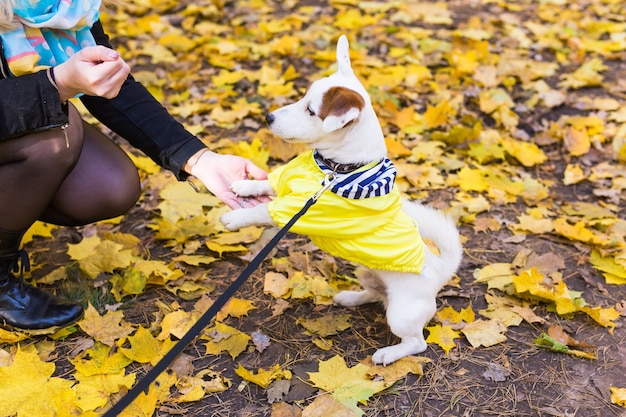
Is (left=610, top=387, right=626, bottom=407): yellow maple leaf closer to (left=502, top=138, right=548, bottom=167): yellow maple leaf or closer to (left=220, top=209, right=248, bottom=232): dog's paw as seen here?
(left=220, top=209, right=248, bottom=232): dog's paw

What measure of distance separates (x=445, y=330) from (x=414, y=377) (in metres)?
0.27

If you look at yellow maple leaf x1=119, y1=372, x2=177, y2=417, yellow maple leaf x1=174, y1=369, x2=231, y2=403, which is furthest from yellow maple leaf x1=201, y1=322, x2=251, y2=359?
yellow maple leaf x1=119, y1=372, x2=177, y2=417

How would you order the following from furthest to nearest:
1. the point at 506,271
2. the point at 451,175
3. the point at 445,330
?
the point at 451,175
the point at 506,271
the point at 445,330

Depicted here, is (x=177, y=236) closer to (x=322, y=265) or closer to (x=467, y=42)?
(x=322, y=265)

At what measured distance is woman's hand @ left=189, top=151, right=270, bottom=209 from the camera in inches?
91.0

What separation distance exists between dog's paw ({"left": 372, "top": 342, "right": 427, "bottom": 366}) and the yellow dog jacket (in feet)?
0.96

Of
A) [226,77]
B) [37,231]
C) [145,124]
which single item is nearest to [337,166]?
[145,124]

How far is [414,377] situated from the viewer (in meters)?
2.22

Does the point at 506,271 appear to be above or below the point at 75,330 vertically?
below

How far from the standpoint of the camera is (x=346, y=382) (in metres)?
2.13

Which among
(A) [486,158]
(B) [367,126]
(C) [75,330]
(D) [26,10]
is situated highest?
(D) [26,10]

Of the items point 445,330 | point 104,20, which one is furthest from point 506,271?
point 104,20

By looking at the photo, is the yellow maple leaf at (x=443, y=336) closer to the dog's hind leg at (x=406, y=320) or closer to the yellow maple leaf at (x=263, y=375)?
the dog's hind leg at (x=406, y=320)

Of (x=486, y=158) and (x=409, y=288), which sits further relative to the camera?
(x=486, y=158)
